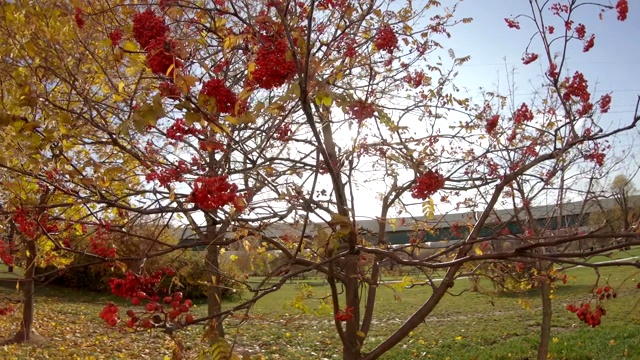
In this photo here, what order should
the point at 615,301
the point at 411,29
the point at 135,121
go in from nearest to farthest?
the point at 135,121 < the point at 411,29 < the point at 615,301

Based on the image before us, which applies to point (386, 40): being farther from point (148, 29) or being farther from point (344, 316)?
point (148, 29)

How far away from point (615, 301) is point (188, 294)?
12575mm

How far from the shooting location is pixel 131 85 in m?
4.02

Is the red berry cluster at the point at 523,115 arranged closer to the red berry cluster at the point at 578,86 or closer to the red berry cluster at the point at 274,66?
the red berry cluster at the point at 578,86

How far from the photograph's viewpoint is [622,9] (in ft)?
11.6

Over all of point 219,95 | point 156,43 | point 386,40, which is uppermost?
point 386,40

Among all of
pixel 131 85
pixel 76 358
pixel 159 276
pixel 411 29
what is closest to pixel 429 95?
pixel 411 29

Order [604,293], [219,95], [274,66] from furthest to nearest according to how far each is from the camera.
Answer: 1. [604,293]
2. [219,95]
3. [274,66]

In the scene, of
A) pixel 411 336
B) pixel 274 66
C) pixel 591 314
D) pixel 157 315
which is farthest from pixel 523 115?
pixel 411 336

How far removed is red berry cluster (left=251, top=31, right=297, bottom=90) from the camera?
209 centimetres

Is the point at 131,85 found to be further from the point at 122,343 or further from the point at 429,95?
the point at 122,343

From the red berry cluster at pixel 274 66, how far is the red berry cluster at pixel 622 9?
2.46 meters

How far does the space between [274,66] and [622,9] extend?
2.58 meters

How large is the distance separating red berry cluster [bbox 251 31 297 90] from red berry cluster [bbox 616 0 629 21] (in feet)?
8.07
